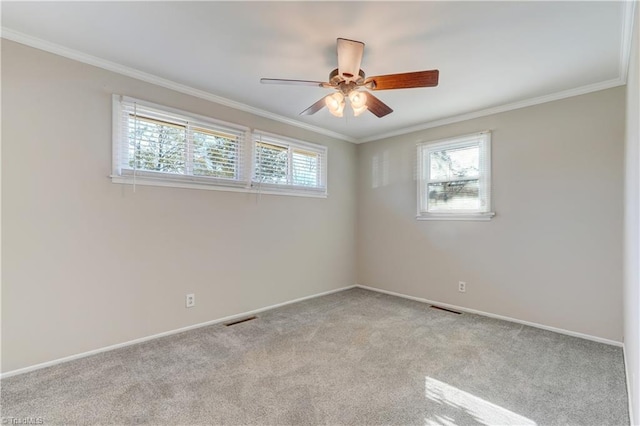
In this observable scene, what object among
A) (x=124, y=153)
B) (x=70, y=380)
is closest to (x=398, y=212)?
(x=124, y=153)

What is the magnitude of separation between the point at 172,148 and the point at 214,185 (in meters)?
0.53


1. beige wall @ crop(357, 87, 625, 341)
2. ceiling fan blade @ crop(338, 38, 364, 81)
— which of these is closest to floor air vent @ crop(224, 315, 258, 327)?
beige wall @ crop(357, 87, 625, 341)

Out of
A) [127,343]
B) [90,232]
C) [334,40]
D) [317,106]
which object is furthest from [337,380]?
[334,40]

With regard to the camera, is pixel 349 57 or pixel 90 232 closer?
pixel 349 57

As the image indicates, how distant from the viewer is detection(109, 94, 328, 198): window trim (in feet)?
8.50

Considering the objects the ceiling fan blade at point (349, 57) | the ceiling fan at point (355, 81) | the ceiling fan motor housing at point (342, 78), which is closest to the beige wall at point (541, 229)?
the ceiling fan at point (355, 81)

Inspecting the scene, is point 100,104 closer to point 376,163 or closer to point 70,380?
point 70,380

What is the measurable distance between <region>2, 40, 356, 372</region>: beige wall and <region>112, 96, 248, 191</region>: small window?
0.09 m

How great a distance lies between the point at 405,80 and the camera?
204cm

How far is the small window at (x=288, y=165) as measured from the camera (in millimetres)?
3626

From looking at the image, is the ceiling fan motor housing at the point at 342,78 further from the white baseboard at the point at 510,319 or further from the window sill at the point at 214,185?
the white baseboard at the point at 510,319

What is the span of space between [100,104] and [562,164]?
432 centimetres

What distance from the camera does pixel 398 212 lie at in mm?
4355

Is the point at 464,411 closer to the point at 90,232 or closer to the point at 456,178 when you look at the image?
the point at 456,178
